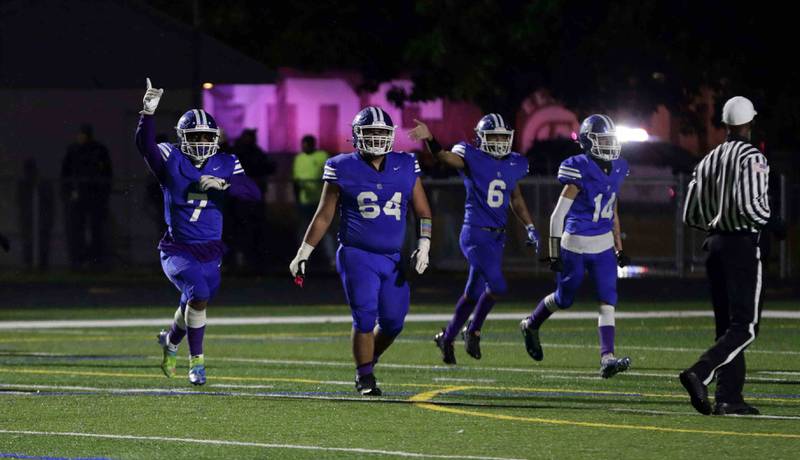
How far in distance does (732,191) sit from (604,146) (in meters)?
3.58

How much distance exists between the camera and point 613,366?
15.0m

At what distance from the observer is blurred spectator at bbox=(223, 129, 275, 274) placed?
2988cm

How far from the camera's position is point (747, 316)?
12.2 metres

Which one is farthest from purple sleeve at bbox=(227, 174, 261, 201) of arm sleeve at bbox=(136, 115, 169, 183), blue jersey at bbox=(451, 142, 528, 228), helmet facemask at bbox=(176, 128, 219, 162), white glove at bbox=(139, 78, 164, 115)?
blue jersey at bbox=(451, 142, 528, 228)

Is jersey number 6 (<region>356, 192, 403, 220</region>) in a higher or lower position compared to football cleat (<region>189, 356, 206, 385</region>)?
higher

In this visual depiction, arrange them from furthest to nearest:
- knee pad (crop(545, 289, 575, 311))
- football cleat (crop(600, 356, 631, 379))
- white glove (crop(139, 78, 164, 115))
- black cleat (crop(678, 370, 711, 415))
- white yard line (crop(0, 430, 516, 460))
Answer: knee pad (crop(545, 289, 575, 311)), football cleat (crop(600, 356, 631, 379)), white glove (crop(139, 78, 164, 115)), black cleat (crop(678, 370, 711, 415)), white yard line (crop(0, 430, 516, 460))

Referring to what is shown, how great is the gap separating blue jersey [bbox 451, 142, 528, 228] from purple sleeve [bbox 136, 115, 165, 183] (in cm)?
315

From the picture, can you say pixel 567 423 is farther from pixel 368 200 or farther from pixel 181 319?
pixel 181 319

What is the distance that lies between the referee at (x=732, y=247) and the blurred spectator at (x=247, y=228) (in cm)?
1775

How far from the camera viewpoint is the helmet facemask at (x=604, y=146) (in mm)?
15734

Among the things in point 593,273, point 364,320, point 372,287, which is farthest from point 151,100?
point 593,273

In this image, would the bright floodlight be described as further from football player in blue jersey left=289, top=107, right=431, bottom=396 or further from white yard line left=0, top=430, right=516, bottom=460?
white yard line left=0, top=430, right=516, bottom=460

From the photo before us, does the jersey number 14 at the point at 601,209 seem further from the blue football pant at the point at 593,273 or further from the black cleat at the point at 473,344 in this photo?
the black cleat at the point at 473,344

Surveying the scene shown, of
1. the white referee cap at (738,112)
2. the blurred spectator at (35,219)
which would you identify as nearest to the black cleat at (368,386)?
the white referee cap at (738,112)
